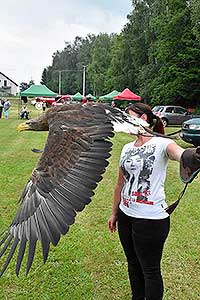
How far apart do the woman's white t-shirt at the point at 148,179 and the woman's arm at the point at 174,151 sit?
52 millimetres

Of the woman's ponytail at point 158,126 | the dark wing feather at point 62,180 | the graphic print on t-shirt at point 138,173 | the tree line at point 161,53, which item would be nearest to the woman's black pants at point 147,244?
the graphic print on t-shirt at point 138,173

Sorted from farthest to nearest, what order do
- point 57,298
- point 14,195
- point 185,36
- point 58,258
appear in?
point 185,36, point 14,195, point 58,258, point 57,298

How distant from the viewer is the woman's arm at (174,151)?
2405 millimetres

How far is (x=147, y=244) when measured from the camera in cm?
274

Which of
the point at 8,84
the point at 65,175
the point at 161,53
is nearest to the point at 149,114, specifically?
the point at 65,175

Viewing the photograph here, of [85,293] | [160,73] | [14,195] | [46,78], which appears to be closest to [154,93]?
[160,73]

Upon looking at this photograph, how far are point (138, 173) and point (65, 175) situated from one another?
488 mm

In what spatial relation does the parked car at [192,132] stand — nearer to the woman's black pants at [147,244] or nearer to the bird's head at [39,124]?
the bird's head at [39,124]

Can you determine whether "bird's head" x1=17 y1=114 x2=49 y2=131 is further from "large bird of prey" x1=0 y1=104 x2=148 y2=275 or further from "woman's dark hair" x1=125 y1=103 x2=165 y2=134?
"woman's dark hair" x1=125 y1=103 x2=165 y2=134

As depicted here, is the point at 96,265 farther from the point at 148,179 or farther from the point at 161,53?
the point at 161,53

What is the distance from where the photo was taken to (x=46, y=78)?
105 metres

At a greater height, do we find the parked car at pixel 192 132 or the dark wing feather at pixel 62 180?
the dark wing feather at pixel 62 180

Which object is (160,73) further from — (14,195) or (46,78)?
(46,78)

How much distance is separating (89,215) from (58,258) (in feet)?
4.93
